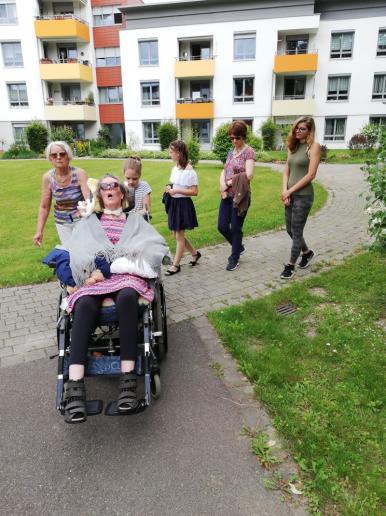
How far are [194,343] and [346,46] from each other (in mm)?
32575

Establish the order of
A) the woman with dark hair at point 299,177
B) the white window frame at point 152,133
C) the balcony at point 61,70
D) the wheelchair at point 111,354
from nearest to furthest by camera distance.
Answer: the wheelchair at point 111,354 < the woman with dark hair at point 299,177 < the balcony at point 61,70 < the white window frame at point 152,133

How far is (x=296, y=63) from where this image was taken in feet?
94.1

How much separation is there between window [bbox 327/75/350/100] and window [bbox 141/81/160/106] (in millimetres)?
13307

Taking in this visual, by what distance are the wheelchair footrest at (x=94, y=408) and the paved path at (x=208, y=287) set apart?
4.34ft

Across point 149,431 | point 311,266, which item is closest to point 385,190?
point 311,266

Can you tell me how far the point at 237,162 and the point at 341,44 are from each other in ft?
98.5

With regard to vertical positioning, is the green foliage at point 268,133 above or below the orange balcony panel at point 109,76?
below

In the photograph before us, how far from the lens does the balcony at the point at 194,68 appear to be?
98.6 ft

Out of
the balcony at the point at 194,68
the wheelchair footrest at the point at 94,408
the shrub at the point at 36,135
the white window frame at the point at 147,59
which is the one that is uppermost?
the white window frame at the point at 147,59

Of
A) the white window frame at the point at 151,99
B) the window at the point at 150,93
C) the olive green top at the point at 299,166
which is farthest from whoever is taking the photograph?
the window at the point at 150,93

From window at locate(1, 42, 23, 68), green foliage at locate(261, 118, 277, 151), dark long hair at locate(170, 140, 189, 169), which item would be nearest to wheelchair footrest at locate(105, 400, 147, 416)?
dark long hair at locate(170, 140, 189, 169)

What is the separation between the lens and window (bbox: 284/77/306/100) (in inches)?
1210

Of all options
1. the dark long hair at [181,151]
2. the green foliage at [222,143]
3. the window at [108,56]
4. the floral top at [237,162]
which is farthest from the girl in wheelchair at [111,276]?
the window at [108,56]

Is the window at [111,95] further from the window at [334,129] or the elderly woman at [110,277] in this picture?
the elderly woman at [110,277]
